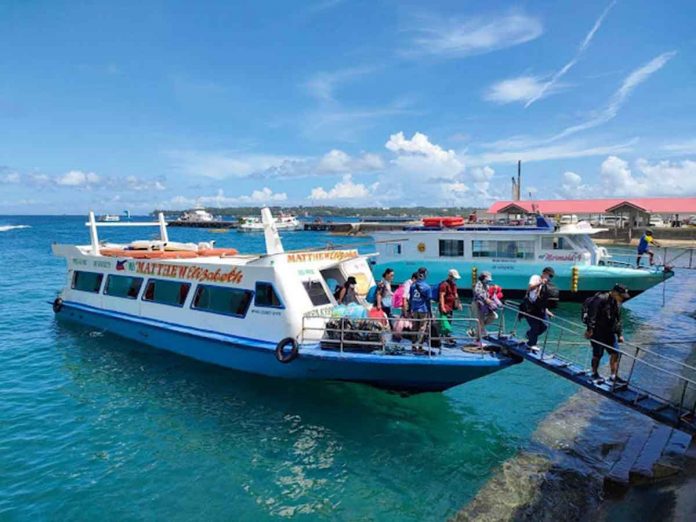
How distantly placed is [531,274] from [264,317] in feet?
51.4

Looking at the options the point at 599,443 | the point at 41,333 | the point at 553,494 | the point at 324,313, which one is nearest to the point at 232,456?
the point at 324,313

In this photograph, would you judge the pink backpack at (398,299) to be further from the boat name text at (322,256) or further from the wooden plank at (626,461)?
the wooden plank at (626,461)

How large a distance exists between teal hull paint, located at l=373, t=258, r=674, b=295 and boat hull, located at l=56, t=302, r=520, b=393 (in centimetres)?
1445

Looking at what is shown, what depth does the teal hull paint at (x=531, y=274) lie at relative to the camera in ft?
70.6

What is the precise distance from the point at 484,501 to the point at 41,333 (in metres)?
16.5

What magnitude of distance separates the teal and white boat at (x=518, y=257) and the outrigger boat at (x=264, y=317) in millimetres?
11598

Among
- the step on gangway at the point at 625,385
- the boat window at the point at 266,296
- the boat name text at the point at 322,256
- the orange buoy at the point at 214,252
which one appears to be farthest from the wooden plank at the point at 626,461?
the orange buoy at the point at 214,252

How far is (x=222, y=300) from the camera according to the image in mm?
12617

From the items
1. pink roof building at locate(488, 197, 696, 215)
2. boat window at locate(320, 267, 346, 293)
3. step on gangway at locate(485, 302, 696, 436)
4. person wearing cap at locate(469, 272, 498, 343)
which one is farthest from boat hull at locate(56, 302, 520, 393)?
pink roof building at locate(488, 197, 696, 215)

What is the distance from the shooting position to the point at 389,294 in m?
11.7

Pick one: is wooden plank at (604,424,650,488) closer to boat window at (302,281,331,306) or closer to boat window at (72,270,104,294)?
boat window at (302,281,331,306)

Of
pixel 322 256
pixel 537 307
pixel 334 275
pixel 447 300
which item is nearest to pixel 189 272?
pixel 322 256

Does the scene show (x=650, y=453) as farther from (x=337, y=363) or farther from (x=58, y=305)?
(x=58, y=305)

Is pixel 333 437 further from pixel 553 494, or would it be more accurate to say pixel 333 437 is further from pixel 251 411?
pixel 553 494
